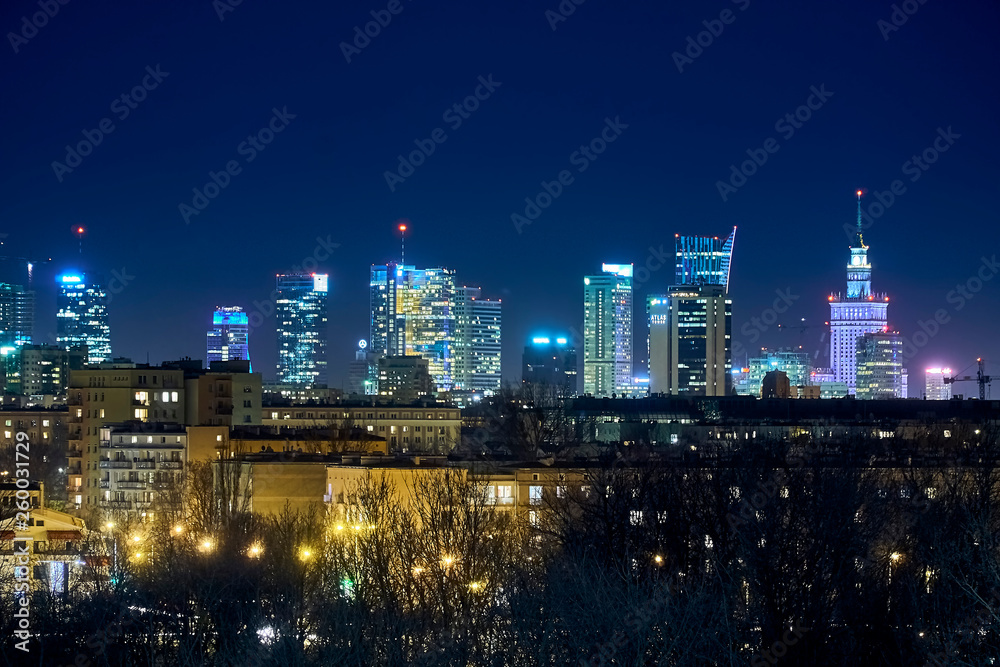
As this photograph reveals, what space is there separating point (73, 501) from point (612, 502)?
35.9m

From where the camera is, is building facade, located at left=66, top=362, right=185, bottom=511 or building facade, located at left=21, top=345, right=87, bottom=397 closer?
building facade, located at left=66, top=362, right=185, bottom=511

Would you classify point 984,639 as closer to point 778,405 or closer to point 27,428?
point 27,428

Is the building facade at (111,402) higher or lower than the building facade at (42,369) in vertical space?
lower

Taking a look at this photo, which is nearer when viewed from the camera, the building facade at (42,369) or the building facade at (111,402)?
the building facade at (111,402)

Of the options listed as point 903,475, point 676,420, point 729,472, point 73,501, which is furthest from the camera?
point 676,420

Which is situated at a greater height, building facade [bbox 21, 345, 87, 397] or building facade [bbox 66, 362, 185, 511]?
building facade [bbox 21, 345, 87, 397]

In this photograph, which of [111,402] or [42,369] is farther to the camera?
[42,369]

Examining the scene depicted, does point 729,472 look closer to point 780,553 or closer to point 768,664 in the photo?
point 780,553

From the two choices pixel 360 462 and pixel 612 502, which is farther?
pixel 360 462

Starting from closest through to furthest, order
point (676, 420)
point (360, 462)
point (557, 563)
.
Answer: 1. point (557, 563)
2. point (360, 462)
3. point (676, 420)

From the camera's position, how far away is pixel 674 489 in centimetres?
3475

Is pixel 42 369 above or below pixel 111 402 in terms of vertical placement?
above

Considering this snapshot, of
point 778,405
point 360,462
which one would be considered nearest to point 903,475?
point 360,462

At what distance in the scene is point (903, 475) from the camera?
1705 inches
